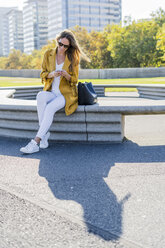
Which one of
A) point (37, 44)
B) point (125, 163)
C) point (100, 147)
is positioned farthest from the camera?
point (37, 44)

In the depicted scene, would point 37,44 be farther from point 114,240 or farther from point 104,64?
point 114,240

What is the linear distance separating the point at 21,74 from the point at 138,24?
19672 millimetres

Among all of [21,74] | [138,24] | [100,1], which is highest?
[100,1]

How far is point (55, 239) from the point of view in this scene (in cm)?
270

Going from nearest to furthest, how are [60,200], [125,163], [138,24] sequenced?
[60,200], [125,163], [138,24]

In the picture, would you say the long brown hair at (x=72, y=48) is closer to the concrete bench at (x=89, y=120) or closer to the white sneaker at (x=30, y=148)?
the concrete bench at (x=89, y=120)

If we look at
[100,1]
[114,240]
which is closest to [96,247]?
[114,240]

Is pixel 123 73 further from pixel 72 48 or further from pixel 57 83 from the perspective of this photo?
pixel 57 83

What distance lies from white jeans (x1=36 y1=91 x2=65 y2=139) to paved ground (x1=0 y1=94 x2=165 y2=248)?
1.71 ft

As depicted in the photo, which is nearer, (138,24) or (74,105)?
(74,105)

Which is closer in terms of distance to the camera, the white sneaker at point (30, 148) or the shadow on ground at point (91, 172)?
the shadow on ground at point (91, 172)

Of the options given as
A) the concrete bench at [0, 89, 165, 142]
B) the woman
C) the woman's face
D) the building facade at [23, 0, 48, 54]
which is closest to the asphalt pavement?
the concrete bench at [0, 89, 165, 142]

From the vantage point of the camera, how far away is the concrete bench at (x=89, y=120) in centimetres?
575

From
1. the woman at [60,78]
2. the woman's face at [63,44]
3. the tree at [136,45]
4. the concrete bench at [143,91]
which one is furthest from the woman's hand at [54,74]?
the tree at [136,45]
